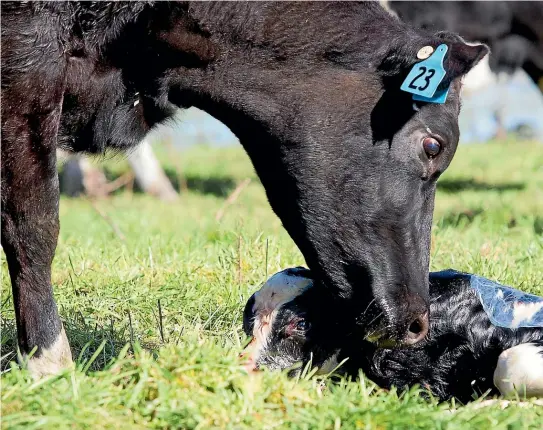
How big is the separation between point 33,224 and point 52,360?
565mm

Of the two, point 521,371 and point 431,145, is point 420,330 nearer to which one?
point 521,371

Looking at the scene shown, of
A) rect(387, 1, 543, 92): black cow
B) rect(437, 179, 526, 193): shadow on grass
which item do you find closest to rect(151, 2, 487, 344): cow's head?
rect(437, 179, 526, 193): shadow on grass

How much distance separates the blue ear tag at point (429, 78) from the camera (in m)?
3.73

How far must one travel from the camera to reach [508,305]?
399 cm

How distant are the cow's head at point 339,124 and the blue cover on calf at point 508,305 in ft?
0.96

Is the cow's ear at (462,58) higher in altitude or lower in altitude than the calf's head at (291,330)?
higher

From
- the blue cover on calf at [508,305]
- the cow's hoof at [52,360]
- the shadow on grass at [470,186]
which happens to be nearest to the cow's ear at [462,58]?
the blue cover on calf at [508,305]

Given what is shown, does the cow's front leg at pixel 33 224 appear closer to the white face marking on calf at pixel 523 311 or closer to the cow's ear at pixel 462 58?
the cow's ear at pixel 462 58

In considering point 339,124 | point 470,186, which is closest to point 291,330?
point 339,124

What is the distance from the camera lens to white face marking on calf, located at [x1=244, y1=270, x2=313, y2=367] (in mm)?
3900

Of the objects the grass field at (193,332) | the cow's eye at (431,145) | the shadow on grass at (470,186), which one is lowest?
the shadow on grass at (470,186)

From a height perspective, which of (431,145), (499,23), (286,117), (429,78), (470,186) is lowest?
(470,186)

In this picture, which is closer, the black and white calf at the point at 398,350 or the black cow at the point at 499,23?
the black and white calf at the point at 398,350

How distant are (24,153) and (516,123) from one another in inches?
774
